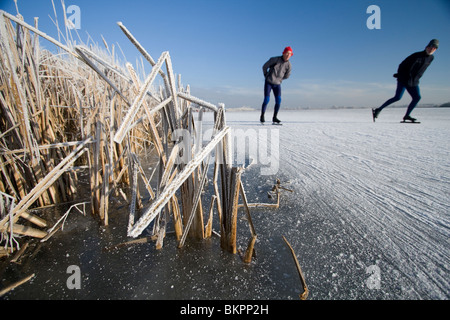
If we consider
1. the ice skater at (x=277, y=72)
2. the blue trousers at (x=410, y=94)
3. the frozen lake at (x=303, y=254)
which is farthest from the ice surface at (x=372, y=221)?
the ice skater at (x=277, y=72)

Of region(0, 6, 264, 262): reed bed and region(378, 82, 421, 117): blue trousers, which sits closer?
region(0, 6, 264, 262): reed bed

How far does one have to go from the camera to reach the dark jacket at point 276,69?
4.21 metres

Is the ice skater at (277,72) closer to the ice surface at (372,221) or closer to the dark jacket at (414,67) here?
the dark jacket at (414,67)

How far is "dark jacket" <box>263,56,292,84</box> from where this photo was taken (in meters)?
4.21

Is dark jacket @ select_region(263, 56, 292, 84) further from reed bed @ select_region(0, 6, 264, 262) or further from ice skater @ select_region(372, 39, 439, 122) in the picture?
reed bed @ select_region(0, 6, 264, 262)

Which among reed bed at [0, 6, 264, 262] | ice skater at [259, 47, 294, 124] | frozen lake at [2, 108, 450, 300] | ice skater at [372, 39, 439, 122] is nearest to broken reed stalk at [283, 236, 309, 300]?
frozen lake at [2, 108, 450, 300]

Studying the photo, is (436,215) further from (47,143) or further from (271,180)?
(47,143)

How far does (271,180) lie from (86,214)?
1332mm

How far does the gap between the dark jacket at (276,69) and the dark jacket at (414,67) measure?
2057 millimetres

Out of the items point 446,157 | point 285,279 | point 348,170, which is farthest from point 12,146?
point 446,157

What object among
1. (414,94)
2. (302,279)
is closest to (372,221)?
(302,279)

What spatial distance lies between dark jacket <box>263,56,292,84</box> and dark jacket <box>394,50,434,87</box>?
206cm

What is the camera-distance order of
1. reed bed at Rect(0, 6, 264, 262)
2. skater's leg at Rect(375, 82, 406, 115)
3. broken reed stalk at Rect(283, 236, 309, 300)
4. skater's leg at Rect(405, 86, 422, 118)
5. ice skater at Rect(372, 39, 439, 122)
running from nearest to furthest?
1. broken reed stalk at Rect(283, 236, 309, 300)
2. reed bed at Rect(0, 6, 264, 262)
3. ice skater at Rect(372, 39, 439, 122)
4. skater's leg at Rect(405, 86, 422, 118)
5. skater's leg at Rect(375, 82, 406, 115)

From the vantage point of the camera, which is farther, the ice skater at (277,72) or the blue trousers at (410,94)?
the ice skater at (277,72)
